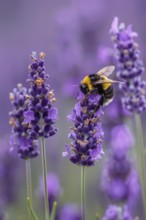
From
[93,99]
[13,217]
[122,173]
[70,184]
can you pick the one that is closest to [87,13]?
[70,184]

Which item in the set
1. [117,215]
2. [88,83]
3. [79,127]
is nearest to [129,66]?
[88,83]

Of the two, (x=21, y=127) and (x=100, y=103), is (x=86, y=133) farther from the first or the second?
(x=21, y=127)

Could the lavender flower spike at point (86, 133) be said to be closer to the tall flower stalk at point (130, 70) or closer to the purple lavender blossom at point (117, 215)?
the purple lavender blossom at point (117, 215)

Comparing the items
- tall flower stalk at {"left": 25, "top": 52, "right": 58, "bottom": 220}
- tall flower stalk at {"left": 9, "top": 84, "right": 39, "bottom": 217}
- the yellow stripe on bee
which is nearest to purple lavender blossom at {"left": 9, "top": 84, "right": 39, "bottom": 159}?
tall flower stalk at {"left": 9, "top": 84, "right": 39, "bottom": 217}

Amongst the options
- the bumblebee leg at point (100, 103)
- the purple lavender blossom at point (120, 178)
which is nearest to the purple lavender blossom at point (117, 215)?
the purple lavender blossom at point (120, 178)

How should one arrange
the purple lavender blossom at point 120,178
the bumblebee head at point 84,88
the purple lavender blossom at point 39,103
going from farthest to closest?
the purple lavender blossom at point 120,178, the bumblebee head at point 84,88, the purple lavender blossom at point 39,103

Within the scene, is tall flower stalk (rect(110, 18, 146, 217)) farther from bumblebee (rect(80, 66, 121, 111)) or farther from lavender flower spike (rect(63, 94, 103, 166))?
lavender flower spike (rect(63, 94, 103, 166))
